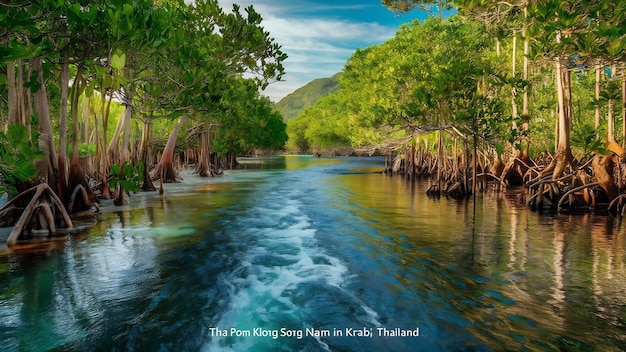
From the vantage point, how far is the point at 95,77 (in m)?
15.2

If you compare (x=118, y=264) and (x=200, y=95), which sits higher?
(x=200, y=95)

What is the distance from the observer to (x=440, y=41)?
33.3m

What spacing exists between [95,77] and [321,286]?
468 inches

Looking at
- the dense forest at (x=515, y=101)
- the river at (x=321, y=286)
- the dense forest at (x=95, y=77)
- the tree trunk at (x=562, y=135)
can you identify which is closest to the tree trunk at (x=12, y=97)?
the dense forest at (x=95, y=77)

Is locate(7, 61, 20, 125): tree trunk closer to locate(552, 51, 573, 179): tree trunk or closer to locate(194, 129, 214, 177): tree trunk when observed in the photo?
locate(552, 51, 573, 179): tree trunk

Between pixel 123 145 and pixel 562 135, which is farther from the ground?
pixel 123 145

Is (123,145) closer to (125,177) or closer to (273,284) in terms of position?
(125,177)

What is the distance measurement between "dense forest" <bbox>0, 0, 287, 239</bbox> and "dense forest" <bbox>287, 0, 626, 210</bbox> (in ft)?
28.1

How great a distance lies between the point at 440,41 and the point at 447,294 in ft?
97.5

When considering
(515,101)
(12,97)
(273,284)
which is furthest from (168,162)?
(273,284)

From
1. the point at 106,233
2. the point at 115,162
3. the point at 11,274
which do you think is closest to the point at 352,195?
the point at 115,162

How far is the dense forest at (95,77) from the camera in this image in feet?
29.6

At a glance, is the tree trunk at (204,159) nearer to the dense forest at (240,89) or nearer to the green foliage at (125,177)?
the dense forest at (240,89)

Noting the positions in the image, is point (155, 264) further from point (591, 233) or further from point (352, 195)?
point (352, 195)
